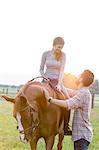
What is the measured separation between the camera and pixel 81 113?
6898 mm

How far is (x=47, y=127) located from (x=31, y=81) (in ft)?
2.63

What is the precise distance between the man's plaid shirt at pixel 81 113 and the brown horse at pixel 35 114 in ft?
1.71

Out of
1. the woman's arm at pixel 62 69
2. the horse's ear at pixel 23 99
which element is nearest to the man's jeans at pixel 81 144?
the horse's ear at pixel 23 99

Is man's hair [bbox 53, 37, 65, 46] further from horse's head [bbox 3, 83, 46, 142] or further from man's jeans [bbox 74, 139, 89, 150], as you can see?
man's jeans [bbox 74, 139, 89, 150]

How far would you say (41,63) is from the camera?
26.1 feet

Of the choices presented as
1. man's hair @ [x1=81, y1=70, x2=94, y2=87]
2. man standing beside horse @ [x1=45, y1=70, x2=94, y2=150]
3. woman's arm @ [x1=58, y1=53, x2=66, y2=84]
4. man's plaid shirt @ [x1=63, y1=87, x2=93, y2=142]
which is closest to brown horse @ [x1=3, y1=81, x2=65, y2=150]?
man standing beside horse @ [x1=45, y1=70, x2=94, y2=150]

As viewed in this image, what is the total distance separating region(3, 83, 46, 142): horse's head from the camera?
22.0ft

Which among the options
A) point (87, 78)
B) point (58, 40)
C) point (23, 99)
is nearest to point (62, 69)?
point (58, 40)

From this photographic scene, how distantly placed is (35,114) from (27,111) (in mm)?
245

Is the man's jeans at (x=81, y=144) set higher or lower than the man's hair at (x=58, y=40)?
lower

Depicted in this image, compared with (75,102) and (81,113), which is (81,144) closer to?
(81,113)

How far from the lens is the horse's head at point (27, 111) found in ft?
22.0

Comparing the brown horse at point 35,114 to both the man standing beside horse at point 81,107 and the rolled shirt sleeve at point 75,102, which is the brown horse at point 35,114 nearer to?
the man standing beside horse at point 81,107

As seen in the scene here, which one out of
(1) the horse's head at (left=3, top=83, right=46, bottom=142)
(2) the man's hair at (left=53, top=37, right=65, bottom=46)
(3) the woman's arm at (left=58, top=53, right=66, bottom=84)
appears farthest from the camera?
(3) the woman's arm at (left=58, top=53, right=66, bottom=84)
